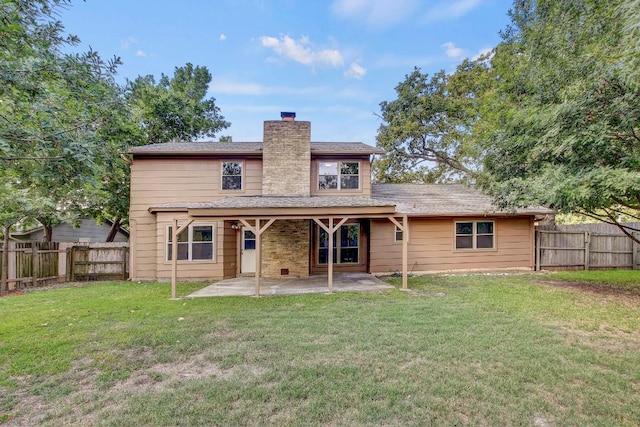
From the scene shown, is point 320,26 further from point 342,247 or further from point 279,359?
point 279,359

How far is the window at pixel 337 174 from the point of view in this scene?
444 inches

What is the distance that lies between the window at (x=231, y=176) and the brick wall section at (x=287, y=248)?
2.12 meters

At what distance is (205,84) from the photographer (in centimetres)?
2072

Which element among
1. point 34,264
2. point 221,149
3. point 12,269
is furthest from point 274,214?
point 34,264

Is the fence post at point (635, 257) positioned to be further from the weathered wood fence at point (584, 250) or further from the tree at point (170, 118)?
the tree at point (170, 118)

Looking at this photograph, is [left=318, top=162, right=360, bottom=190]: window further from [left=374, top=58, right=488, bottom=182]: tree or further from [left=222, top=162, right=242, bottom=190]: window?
[left=374, top=58, right=488, bottom=182]: tree

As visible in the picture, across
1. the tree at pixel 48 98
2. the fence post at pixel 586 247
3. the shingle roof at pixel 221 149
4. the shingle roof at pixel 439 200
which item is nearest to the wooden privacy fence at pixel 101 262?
the shingle roof at pixel 221 149

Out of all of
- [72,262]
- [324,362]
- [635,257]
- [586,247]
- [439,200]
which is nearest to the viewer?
[324,362]

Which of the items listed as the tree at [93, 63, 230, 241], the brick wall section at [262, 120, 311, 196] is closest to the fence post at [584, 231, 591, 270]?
the brick wall section at [262, 120, 311, 196]

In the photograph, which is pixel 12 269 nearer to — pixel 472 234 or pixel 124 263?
pixel 124 263

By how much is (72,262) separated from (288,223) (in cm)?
800

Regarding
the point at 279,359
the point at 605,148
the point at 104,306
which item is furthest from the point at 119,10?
the point at 605,148

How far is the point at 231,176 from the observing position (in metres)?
11.1

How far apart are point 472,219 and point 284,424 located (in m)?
10.9
